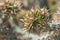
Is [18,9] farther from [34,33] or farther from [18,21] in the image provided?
[34,33]

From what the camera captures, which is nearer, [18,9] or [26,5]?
[18,9]

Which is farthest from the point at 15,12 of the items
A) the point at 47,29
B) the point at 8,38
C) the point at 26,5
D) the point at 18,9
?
the point at 26,5

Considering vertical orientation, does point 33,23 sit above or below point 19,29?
above

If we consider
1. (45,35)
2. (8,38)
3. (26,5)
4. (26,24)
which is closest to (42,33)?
(45,35)

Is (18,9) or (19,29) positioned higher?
(18,9)

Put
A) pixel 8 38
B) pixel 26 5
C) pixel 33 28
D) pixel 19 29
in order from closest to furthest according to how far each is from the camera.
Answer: pixel 33 28
pixel 8 38
pixel 19 29
pixel 26 5

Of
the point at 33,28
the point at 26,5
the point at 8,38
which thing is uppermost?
the point at 33,28

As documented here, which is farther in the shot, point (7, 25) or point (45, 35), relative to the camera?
point (7, 25)

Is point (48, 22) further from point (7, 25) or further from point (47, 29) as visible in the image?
point (7, 25)

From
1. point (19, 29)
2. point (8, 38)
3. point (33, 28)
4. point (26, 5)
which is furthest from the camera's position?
point (26, 5)
